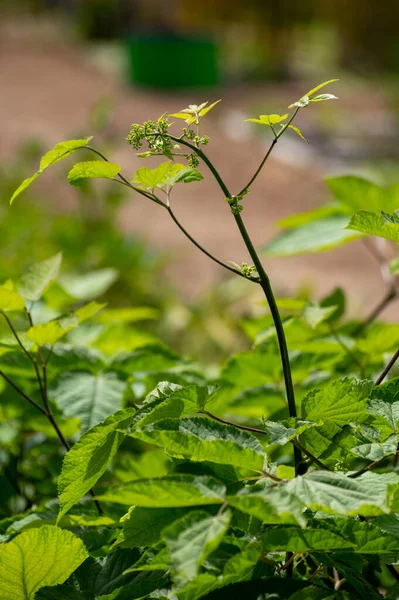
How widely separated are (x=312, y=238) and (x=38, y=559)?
0.63 m

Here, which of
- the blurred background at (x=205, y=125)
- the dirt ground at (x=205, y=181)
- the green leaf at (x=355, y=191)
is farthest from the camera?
the dirt ground at (x=205, y=181)

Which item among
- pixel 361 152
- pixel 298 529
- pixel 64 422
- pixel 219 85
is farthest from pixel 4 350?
pixel 219 85

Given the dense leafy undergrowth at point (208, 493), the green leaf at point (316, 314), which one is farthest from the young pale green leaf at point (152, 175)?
the green leaf at point (316, 314)

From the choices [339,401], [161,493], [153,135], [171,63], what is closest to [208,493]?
[161,493]

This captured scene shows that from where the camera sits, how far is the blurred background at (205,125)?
2.66m

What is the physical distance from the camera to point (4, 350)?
71 cm

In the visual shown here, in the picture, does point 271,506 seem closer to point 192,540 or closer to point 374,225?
point 192,540

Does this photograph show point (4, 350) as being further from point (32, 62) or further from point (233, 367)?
point (32, 62)

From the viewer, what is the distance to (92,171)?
0.55m

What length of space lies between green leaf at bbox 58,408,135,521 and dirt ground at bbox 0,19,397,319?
2017 mm

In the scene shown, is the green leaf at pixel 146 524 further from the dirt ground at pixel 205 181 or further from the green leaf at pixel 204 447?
the dirt ground at pixel 205 181

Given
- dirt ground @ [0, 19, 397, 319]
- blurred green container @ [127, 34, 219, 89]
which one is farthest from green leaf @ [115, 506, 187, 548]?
blurred green container @ [127, 34, 219, 89]

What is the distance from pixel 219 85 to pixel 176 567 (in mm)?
10271

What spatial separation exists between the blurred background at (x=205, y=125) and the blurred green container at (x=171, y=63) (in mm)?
18
